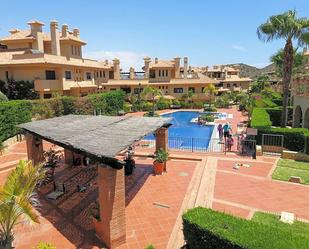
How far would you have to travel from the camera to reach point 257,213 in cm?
1041

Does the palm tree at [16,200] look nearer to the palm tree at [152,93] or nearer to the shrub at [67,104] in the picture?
the shrub at [67,104]

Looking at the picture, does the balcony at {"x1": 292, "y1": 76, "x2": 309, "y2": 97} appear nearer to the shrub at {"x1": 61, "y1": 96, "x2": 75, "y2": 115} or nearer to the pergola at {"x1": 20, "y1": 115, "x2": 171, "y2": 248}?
the pergola at {"x1": 20, "y1": 115, "x2": 171, "y2": 248}

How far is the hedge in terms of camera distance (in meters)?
6.04

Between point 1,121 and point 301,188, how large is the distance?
21110mm

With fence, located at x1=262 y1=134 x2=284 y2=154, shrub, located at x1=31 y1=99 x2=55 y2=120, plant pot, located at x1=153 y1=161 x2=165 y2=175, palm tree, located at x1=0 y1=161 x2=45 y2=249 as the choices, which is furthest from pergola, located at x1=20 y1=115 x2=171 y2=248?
shrub, located at x1=31 y1=99 x2=55 y2=120

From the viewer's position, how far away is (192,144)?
815 inches

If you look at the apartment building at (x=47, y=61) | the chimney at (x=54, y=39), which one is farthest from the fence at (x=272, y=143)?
the chimney at (x=54, y=39)

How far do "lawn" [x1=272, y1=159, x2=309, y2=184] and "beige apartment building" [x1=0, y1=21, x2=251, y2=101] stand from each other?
27.4m

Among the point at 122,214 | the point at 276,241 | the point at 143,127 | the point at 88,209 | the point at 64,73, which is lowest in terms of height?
the point at 88,209

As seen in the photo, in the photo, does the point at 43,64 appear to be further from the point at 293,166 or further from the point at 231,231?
the point at 231,231

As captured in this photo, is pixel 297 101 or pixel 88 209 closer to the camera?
pixel 88 209

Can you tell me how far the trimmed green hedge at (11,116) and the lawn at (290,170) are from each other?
1938 cm

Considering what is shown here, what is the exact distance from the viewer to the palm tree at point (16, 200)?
646 centimetres

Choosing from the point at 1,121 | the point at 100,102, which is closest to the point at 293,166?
the point at 1,121
